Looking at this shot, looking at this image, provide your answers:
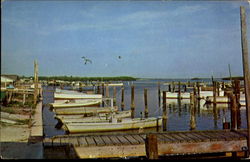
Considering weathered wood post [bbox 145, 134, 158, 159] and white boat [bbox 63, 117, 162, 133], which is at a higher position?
weathered wood post [bbox 145, 134, 158, 159]

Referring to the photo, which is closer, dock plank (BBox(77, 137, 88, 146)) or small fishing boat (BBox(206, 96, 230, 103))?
dock plank (BBox(77, 137, 88, 146))

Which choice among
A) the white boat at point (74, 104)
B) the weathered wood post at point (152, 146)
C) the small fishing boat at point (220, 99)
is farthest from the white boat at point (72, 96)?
the weathered wood post at point (152, 146)

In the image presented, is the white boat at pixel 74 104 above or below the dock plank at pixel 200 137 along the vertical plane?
below

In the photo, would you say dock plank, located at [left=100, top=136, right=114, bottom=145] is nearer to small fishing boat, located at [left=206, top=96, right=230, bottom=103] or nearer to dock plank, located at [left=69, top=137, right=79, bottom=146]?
dock plank, located at [left=69, top=137, right=79, bottom=146]

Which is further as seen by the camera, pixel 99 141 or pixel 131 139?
pixel 131 139

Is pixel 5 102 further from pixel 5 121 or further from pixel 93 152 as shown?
pixel 93 152

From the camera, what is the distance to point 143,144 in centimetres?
987

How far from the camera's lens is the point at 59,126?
2102cm

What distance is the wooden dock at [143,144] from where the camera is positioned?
31.6 ft

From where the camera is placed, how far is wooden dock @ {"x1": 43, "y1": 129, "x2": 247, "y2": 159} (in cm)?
964

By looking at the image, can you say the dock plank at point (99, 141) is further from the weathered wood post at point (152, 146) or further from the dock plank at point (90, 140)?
the weathered wood post at point (152, 146)

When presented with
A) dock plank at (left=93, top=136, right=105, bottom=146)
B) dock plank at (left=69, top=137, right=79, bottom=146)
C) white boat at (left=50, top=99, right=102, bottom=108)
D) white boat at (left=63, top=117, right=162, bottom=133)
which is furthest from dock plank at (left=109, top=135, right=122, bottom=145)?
white boat at (left=50, top=99, right=102, bottom=108)

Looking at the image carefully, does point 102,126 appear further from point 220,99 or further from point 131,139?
point 220,99

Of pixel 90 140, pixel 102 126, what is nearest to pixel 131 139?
pixel 90 140
